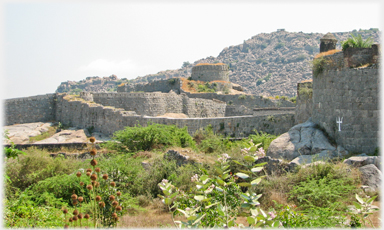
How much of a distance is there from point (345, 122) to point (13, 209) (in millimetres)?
9874

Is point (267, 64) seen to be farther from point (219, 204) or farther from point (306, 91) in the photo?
point (219, 204)

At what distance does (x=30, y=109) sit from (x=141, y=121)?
944 centimetres

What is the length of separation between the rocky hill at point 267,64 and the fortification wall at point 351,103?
67399mm

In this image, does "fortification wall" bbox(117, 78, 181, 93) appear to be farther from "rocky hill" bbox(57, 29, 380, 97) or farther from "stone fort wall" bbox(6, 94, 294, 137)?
"rocky hill" bbox(57, 29, 380, 97)

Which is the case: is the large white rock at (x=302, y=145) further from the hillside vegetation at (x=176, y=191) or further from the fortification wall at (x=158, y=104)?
the fortification wall at (x=158, y=104)

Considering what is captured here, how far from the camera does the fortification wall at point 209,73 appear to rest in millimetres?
42062

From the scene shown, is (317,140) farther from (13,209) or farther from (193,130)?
(13,209)

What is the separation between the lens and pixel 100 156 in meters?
13.3

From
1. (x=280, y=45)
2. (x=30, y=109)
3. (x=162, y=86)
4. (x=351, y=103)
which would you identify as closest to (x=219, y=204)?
(x=351, y=103)

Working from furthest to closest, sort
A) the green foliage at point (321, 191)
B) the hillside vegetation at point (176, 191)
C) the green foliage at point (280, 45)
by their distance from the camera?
the green foliage at point (280, 45), the green foliage at point (321, 191), the hillside vegetation at point (176, 191)

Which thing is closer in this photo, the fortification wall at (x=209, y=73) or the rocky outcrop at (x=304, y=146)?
the rocky outcrop at (x=304, y=146)

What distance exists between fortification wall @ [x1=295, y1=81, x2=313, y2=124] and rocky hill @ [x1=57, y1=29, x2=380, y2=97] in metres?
61.8

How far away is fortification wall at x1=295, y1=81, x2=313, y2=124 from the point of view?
16.6m

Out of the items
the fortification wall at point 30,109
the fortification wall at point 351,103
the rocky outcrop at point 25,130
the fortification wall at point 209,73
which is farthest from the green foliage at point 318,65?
the fortification wall at point 209,73
